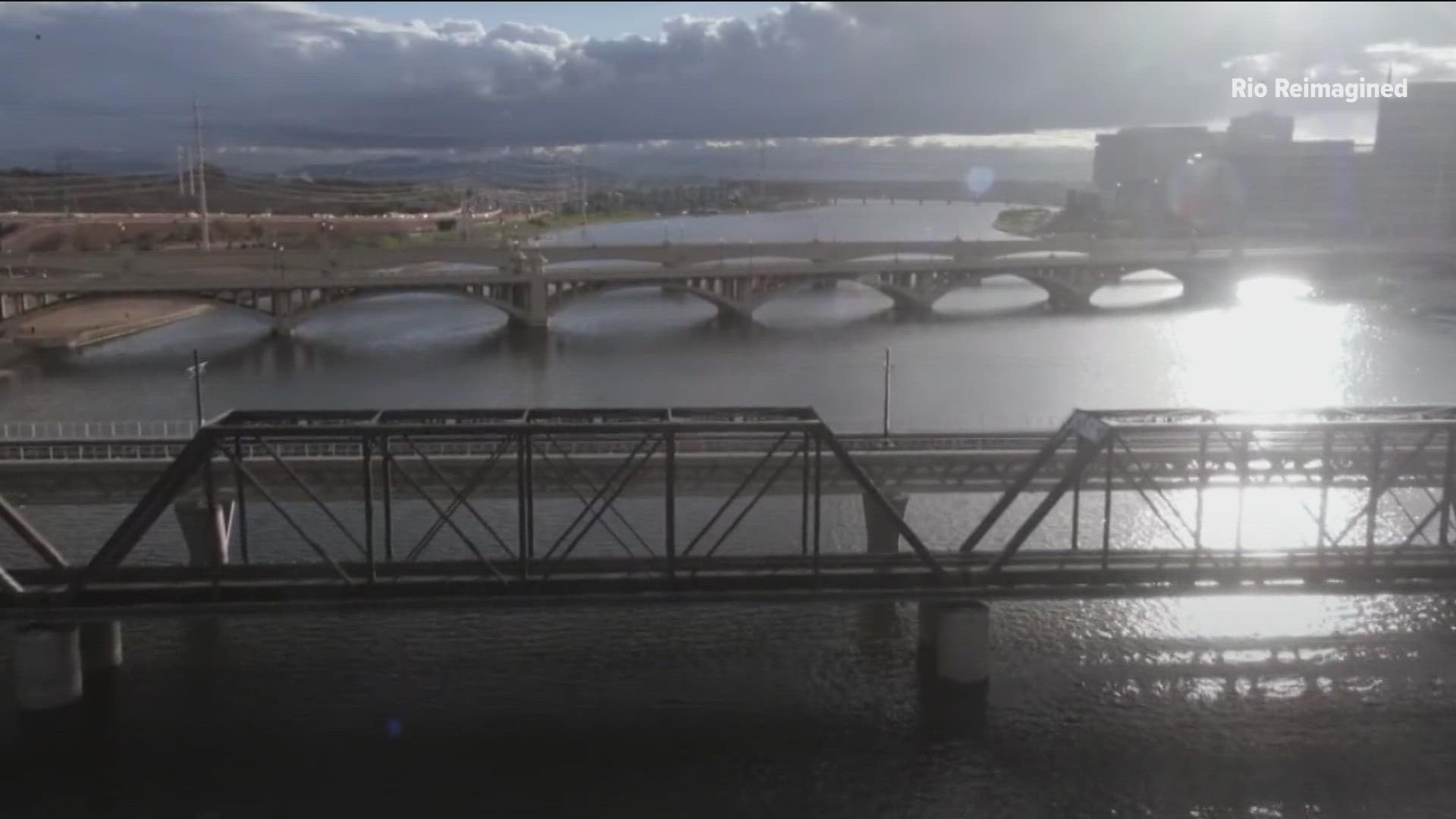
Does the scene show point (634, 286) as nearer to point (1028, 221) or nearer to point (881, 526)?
point (1028, 221)

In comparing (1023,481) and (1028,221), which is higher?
(1028,221)

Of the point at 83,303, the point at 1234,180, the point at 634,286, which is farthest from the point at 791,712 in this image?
the point at 634,286

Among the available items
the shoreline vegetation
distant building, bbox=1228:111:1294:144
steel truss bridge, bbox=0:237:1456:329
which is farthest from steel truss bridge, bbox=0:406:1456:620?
the shoreline vegetation

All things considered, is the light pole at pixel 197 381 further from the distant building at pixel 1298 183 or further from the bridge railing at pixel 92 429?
the distant building at pixel 1298 183

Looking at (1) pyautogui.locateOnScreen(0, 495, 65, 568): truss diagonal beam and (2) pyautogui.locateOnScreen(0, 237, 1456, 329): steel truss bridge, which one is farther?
(2) pyautogui.locateOnScreen(0, 237, 1456, 329): steel truss bridge
